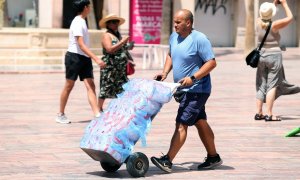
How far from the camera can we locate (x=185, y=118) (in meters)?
9.77

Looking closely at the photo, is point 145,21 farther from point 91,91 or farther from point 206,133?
point 206,133

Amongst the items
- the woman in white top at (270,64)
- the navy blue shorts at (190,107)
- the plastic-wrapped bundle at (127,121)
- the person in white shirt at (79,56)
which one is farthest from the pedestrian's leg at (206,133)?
the woman in white top at (270,64)

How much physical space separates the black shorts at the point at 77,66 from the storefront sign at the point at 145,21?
2462cm

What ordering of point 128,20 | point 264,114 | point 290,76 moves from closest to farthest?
point 264,114
point 290,76
point 128,20

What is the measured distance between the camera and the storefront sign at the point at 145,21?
3966 cm

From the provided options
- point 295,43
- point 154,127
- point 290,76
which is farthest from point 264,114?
point 295,43

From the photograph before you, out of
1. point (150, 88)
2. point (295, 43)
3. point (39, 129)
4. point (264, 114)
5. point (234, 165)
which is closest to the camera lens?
point (150, 88)

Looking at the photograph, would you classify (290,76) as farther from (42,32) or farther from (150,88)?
(150,88)

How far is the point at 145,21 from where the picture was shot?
4062 cm

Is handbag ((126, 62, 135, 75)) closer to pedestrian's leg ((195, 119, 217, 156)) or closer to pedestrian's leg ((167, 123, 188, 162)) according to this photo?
pedestrian's leg ((195, 119, 217, 156))

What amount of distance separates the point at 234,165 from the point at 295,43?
1524 inches

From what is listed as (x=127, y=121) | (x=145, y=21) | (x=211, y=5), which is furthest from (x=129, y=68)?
(x=211, y=5)

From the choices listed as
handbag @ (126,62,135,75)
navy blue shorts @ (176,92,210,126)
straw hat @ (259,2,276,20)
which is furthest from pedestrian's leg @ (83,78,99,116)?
navy blue shorts @ (176,92,210,126)

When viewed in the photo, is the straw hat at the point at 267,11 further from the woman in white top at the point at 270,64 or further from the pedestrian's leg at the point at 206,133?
the pedestrian's leg at the point at 206,133
